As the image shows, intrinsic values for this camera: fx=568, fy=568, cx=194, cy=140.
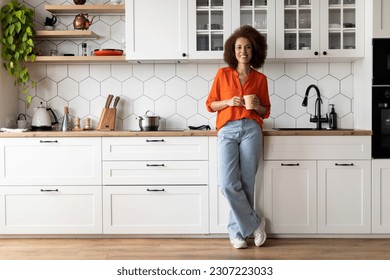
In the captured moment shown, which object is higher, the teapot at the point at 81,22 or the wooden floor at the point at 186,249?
the teapot at the point at 81,22

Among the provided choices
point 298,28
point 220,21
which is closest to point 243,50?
point 220,21

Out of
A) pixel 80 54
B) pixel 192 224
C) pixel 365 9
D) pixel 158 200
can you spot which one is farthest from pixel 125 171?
pixel 365 9

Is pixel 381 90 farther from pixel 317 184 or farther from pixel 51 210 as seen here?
pixel 51 210

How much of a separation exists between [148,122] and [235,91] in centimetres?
83

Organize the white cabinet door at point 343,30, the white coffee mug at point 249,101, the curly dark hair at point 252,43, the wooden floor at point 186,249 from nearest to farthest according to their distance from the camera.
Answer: the wooden floor at point 186,249, the white coffee mug at point 249,101, the curly dark hair at point 252,43, the white cabinet door at point 343,30

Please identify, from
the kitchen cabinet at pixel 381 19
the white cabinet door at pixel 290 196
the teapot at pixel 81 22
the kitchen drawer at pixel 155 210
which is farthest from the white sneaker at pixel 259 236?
the teapot at pixel 81 22

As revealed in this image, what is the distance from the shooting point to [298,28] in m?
4.51

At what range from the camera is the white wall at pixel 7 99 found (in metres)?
4.57

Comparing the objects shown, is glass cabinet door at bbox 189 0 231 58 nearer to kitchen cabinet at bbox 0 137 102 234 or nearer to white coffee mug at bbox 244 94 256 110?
white coffee mug at bbox 244 94 256 110

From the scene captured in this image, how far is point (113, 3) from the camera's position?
4.70 meters

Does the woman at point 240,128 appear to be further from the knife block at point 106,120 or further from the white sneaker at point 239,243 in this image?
the knife block at point 106,120

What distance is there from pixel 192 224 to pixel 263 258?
0.72 m

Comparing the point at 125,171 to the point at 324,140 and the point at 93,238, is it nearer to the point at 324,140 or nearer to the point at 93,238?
the point at 93,238

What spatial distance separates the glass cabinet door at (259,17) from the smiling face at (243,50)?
38 centimetres
